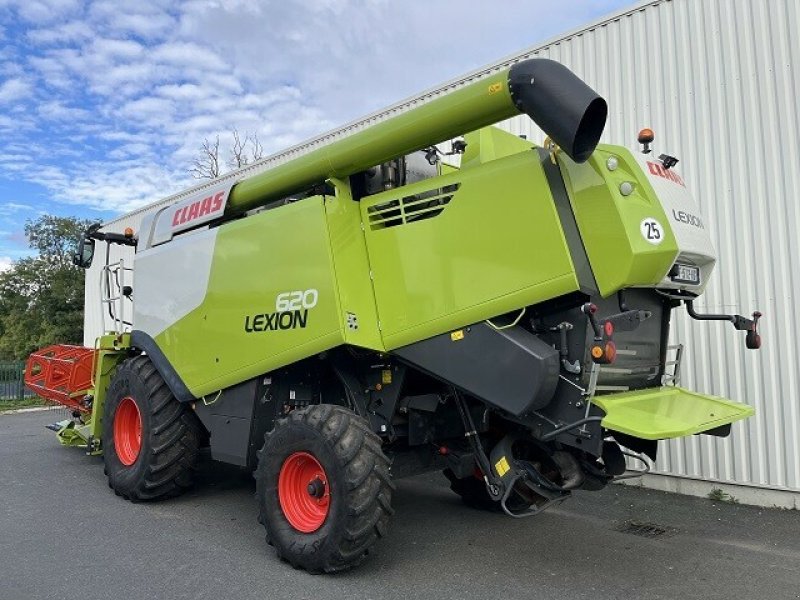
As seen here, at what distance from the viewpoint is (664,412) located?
12.7 feet

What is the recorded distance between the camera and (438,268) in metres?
4.17


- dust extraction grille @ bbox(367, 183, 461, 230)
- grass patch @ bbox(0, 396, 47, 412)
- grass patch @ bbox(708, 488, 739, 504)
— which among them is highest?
dust extraction grille @ bbox(367, 183, 461, 230)

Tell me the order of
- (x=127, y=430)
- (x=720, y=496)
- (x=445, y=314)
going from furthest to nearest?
1. (x=127, y=430)
2. (x=720, y=496)
3. (x=445, y=314)

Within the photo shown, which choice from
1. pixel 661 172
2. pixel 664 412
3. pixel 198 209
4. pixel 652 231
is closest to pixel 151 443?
pixel 198 209

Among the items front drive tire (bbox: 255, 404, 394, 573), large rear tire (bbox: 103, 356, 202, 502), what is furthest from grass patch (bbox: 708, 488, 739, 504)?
large rear tire (bbox: 103, 356, 202, 502)

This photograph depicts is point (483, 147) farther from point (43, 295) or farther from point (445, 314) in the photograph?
point (43, 295)

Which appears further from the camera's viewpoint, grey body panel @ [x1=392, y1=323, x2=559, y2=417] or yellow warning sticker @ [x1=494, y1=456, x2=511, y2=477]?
yellow warning sticker @ [x1=494, y1=456, x2=511, y2=477]

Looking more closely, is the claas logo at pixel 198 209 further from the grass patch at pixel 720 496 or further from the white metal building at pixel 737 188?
the grass patch at pixel 720 496

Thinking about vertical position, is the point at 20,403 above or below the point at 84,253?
below

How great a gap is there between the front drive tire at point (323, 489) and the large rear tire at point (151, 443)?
158cm

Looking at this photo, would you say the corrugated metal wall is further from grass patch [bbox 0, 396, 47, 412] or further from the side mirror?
grass patch [bbox 0, 396, 47, 412]

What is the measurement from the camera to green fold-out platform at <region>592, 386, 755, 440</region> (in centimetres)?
343

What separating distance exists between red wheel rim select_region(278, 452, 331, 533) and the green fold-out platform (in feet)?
6.49

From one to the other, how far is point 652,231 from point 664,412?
1113mm
